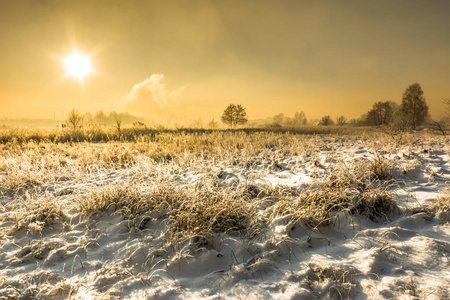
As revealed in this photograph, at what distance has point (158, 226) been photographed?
8.93 ft

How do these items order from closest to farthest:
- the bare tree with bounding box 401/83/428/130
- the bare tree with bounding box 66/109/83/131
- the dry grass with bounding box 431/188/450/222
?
the dry grass with bounding box 431/188/450/222 < the bare tree with bounding box 66/109/83/131 < the bare tree with bounding box 401/83/428/130

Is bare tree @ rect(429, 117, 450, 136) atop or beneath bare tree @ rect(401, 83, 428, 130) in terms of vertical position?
beneath

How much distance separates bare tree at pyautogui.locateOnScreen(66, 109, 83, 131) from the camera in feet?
54.9

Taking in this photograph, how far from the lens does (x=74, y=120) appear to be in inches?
669

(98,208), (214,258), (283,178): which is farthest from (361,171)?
(98,208)

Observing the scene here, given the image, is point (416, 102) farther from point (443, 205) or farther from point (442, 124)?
point (443, 205)

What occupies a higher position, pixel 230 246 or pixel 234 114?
pixel 234 114

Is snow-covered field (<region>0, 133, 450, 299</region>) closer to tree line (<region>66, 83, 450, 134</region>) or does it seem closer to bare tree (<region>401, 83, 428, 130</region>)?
tree line (<region>66, 83, 450, 134</region>)

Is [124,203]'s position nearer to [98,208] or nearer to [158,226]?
[98,208]

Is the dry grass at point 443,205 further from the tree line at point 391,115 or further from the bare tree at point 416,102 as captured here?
the bare tree at point 416,102

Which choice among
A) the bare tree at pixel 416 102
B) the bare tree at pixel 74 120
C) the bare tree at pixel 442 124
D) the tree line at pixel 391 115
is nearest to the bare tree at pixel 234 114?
the tree line at pixel 391 115

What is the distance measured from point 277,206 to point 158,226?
58.8 inches

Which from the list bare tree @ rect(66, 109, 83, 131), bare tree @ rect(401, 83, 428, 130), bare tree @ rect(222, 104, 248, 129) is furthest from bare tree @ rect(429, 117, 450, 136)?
bare tree @ rect(222, 104, 248, 129)

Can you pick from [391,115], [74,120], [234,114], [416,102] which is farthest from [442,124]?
[234,114]
